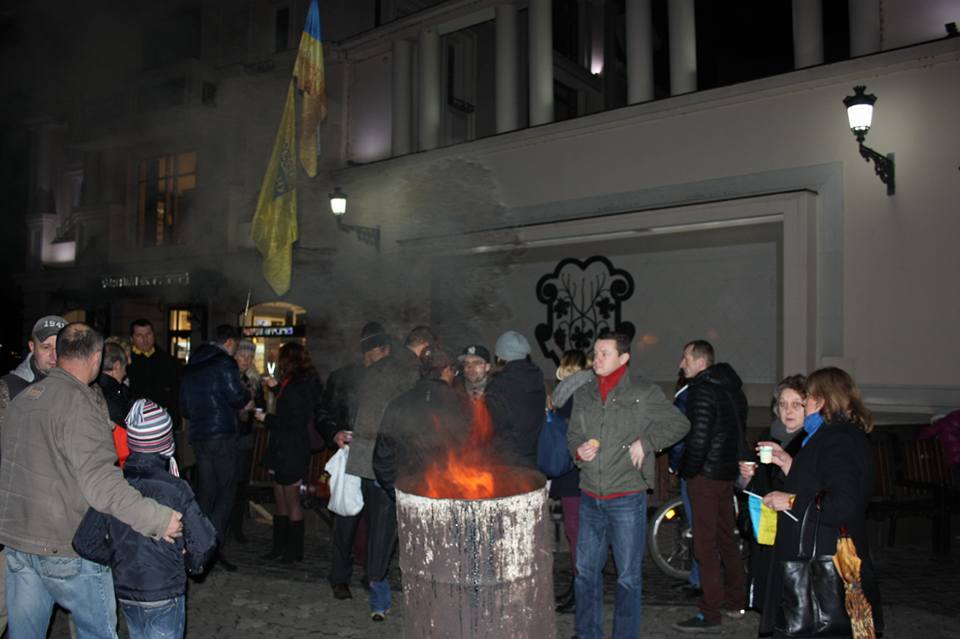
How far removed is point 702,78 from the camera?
1595cm

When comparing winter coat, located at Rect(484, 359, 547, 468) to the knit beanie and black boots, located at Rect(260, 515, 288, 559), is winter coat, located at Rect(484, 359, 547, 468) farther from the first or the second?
black boots, located at Rect(260, 515, 288, 559)

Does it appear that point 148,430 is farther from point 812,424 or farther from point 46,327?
point 812,424

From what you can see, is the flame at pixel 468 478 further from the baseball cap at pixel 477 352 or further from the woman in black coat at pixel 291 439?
the woman in black coat at pixel 291 439

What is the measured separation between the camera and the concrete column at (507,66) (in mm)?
12203

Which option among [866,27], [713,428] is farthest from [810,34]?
[713,428]

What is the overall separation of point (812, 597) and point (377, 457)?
235cm

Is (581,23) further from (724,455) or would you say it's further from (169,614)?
(169,614)

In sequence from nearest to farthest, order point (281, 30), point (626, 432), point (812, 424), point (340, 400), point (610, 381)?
1. point (812, 424)
2. point (626, 432)
3. point (610, 381)
4. point (281, 30)
5. point (340, 400)

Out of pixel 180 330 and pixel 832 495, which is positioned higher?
pixel 180 330

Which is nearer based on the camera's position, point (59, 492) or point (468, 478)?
point (59, 492)

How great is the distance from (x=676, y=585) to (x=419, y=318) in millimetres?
2834

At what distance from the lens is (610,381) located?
4285 millimetres

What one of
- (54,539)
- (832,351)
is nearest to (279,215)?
(54,539)

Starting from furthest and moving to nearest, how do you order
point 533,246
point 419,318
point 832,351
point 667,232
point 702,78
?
point 702,78, point 533,246, point 667,232, point 832,351, point 419,318
